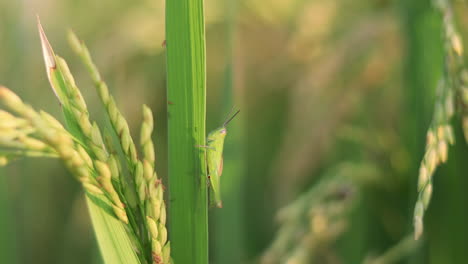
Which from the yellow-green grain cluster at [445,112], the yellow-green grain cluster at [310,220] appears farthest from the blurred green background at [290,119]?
the yellow-green grain cluster at [445,112]

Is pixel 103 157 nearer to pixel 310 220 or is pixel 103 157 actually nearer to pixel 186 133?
pixel 186 133

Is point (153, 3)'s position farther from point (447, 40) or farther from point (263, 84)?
point (447, 40)

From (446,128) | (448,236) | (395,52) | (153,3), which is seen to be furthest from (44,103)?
(446,128)

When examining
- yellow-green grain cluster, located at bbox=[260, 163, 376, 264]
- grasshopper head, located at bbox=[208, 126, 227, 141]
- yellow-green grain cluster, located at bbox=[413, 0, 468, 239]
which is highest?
grasshopper head, located at bbox=[208, 126, 227, 141]

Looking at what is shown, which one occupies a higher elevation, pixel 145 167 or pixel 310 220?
pixel 145 167

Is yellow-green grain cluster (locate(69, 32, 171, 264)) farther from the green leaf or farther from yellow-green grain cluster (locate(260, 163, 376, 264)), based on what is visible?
yellow-green grain cluster (locate(260, 163, 376, 264))

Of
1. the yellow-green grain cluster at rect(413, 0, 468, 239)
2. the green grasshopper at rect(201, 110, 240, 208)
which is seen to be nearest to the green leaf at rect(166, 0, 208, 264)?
the green grasshopper at rect(201, 110, 240, 208)

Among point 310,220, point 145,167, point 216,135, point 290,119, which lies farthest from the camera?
point 290,119

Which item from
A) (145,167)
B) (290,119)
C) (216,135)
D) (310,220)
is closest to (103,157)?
(145,167)
